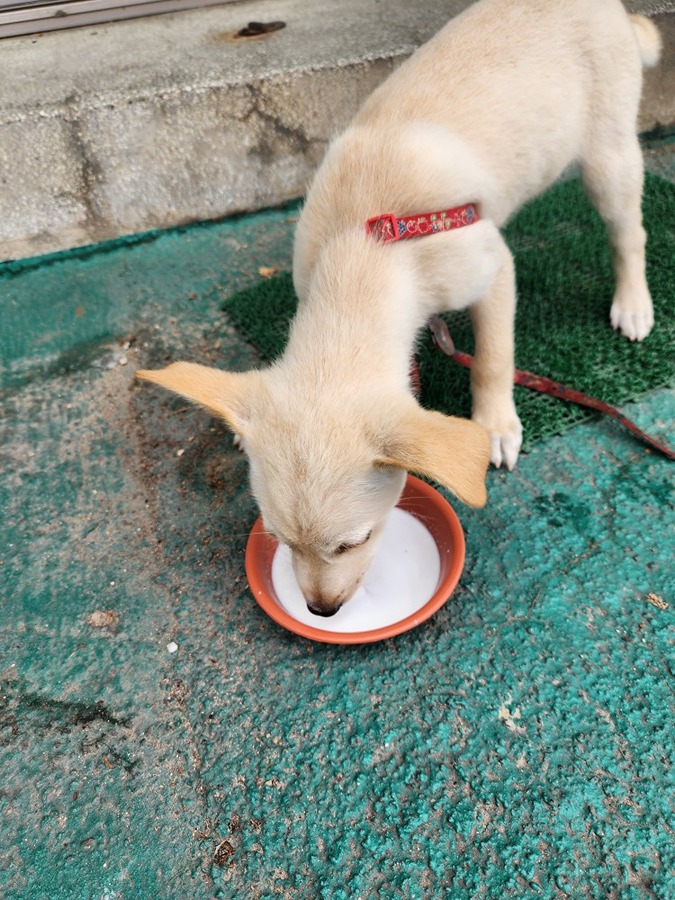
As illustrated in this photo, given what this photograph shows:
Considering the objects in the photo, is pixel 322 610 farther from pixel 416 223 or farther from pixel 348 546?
pixel 416 223

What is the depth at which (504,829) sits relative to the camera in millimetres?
1800

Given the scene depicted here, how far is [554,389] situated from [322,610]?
154 centimetres

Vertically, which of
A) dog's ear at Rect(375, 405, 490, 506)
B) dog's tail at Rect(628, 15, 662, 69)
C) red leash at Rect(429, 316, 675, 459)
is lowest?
red leash at Rect(429, 316, 675, 459)

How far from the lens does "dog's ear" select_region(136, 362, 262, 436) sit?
188 centimetres

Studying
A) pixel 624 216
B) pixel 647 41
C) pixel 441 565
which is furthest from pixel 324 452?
pixel 647 41

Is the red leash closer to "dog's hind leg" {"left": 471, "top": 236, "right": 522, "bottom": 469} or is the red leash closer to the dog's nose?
"dog's hind leg" {"left": 471, "top": 236, "right": 522, "bottom": 469}

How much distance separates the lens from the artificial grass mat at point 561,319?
3.05 meters

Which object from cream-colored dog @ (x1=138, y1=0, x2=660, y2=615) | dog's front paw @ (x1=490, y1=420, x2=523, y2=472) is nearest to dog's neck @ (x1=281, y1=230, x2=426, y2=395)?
cream-colored dog @ (x1=138, y1=0, x2=660, y2=615)

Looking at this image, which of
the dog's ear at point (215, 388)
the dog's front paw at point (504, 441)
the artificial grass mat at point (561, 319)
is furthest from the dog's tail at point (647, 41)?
the dog's ear at point (215, 388)

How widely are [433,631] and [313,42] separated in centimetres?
402

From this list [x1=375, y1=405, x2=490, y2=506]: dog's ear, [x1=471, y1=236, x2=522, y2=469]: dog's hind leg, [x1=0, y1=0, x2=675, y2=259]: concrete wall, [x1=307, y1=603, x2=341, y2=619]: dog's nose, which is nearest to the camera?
[x1=375, y1=405, x2=490, y2=506]: dog's ear

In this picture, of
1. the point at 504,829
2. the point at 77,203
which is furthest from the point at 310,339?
the point at 77,203

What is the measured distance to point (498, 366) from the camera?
271 centimetres

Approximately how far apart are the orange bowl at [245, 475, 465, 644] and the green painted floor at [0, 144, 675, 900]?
0.47 ft
